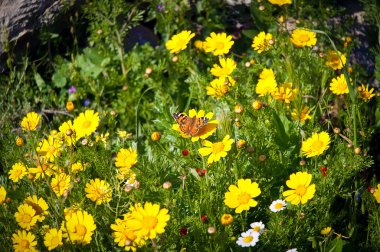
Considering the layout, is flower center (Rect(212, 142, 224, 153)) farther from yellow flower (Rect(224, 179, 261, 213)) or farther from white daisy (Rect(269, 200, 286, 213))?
white daisy (Rect(269, 200, 286, 213))

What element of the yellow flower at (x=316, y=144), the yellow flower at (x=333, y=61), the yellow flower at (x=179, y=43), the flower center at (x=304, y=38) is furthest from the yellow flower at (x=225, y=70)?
the yellow flower at (x=316, y=144)

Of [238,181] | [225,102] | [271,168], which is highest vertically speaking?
[225,102]

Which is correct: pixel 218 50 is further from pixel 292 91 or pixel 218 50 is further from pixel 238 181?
pixel 238 181

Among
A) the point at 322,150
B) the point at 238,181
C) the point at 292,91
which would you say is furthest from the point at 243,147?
the point at 292,91

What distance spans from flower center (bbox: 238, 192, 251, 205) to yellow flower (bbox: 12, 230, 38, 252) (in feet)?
2.68

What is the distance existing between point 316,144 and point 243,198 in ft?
1.53

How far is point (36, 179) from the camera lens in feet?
8.15

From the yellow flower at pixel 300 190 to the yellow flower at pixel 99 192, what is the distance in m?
0.70

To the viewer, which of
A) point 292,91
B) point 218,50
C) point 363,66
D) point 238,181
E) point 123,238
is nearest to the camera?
point 123,238

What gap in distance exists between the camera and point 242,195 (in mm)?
2146

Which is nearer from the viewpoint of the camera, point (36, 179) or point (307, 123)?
point (36, 179)

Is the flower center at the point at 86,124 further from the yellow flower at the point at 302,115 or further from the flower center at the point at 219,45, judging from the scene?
the yellow flower at the point at 302,115

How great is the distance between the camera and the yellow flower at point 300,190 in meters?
2.13

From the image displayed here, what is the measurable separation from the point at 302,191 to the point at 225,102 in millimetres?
1002
